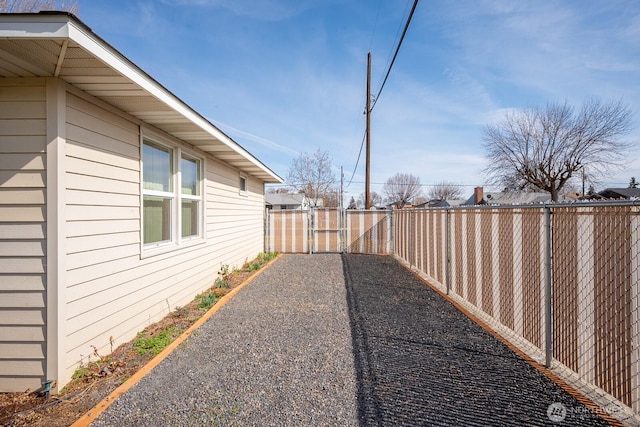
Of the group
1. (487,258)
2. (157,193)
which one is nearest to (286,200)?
(157,193)

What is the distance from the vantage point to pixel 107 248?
3279 millimetres

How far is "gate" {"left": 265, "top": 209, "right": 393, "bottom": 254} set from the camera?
11.7 metres

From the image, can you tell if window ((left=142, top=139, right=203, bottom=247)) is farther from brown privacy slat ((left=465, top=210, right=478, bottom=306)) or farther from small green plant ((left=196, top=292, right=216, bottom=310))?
brown privacy slat ((left=465, top=210, right=478, bottom=306))

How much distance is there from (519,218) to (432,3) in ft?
12.3

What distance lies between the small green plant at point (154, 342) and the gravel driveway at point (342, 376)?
0.72ft

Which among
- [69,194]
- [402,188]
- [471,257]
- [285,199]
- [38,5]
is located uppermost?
[38,5]

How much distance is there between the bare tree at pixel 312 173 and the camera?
97.1 ft

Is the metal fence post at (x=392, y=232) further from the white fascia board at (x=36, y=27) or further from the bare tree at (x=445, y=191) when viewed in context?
the bare tree at (x=445, y=191)

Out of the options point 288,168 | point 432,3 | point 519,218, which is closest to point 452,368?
point 519,218

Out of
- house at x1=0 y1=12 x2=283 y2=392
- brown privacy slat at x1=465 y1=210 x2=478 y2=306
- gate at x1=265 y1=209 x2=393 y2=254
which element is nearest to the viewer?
house at x1=0 y1=12 x2=283 y2=392

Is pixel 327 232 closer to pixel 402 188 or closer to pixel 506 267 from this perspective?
pixel 506 267

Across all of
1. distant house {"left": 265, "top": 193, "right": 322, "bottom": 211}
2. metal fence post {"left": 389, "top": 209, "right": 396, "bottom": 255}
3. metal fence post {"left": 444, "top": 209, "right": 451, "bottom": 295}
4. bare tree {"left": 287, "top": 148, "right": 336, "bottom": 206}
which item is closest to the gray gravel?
metal fence post {"left": 444, "top": 209, "right": 451, "bottom": 295}

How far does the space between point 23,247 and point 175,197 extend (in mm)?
2254

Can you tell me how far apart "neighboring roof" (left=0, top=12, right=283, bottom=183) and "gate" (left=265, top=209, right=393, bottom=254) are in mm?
7921
